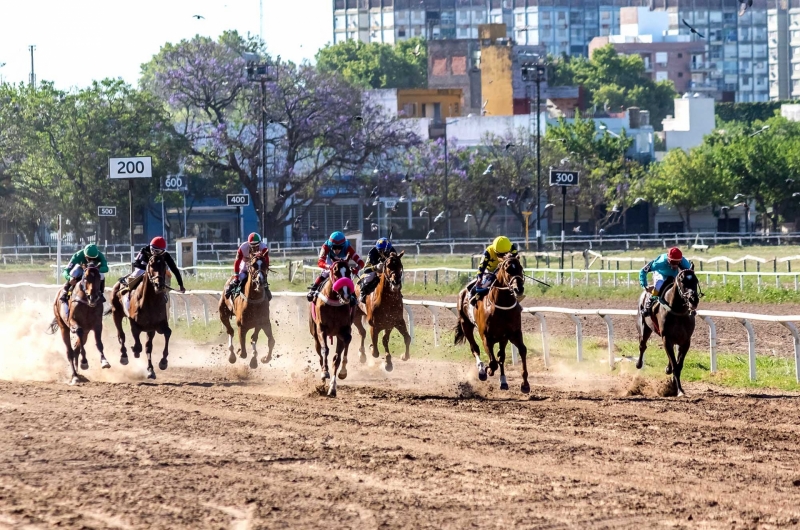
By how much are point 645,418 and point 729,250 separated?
4203cm

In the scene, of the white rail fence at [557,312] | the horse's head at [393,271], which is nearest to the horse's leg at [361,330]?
the horse's head at [393,271]

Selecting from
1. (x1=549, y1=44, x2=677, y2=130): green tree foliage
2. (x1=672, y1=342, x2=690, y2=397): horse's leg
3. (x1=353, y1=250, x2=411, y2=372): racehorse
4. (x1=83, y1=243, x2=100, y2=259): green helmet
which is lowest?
(x1=672, y1=342, x2=690, y2=397): horse's leg

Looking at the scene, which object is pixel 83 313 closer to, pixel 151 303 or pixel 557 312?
pixel 151 303

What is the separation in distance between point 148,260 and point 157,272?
60 centimetres

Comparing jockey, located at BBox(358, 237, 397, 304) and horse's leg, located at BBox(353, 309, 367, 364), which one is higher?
jockey, located at BBox(358, 237, 397, 304)

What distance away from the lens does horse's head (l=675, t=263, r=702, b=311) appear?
13.9 m

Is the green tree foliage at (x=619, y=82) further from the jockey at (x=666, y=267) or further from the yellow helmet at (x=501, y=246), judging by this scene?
the yellow helmet at (x=501, y=246)

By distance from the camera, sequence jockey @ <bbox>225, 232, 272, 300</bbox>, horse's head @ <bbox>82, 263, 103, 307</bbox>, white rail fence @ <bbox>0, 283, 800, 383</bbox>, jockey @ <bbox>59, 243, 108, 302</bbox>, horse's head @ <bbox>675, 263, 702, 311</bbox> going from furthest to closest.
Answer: jockey @ <bbox>225, 232, 272, 300</bbox>, jockey @ <bbox>59, 243, 108, 302</bbox>, horse's head @ <bbox>82, 263, 103, 307</bbox>, white rail fence @ <bbox>0, 283, 800, 383</bbox>, horse's head @ <bbox>675, 263, 702, 311</bbox>

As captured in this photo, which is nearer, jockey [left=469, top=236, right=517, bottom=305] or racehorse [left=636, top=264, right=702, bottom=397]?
racehorse [left=636, top=264, right=702, bottom=397]

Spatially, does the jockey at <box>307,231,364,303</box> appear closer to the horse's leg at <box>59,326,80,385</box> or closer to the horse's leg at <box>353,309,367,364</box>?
the horse's leg at <box>353,309,367,364</box>

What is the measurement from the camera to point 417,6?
17088 cm

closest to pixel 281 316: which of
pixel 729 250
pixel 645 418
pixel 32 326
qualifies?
pixel 32 326

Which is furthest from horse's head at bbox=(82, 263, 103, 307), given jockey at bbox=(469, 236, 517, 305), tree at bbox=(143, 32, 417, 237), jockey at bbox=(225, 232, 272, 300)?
tree at bbox=(143, 32, 417, 237)

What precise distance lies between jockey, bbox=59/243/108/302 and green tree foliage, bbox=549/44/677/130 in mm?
117471
